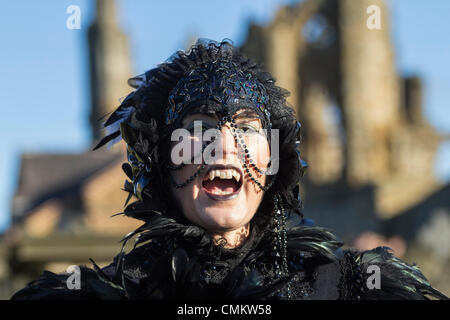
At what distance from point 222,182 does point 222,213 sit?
12cm

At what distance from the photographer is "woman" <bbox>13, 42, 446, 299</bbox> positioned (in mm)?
2496

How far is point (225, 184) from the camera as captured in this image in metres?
2.59

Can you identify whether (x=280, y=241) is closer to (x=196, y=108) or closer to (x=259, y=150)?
(x=259, y=150)

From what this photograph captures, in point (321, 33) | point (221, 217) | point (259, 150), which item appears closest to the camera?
point (221, 217)

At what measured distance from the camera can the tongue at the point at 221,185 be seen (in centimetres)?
256

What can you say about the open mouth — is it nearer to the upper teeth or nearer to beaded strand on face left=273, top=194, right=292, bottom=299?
the upper teeth

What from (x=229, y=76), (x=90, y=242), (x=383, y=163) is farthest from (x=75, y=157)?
(x=229, y=76)

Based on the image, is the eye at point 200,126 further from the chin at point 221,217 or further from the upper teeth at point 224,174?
the chin at point 221,217

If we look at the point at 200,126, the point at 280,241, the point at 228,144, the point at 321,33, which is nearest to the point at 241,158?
the point at 228,144

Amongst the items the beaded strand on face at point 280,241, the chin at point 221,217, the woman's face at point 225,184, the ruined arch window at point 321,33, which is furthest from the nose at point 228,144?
the ruined arch window at point 321,33

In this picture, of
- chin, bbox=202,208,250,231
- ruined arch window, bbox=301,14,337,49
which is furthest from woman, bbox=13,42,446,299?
ruined arch window, bbox=301,14,337,49

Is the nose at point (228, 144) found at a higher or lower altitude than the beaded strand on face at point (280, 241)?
higher
